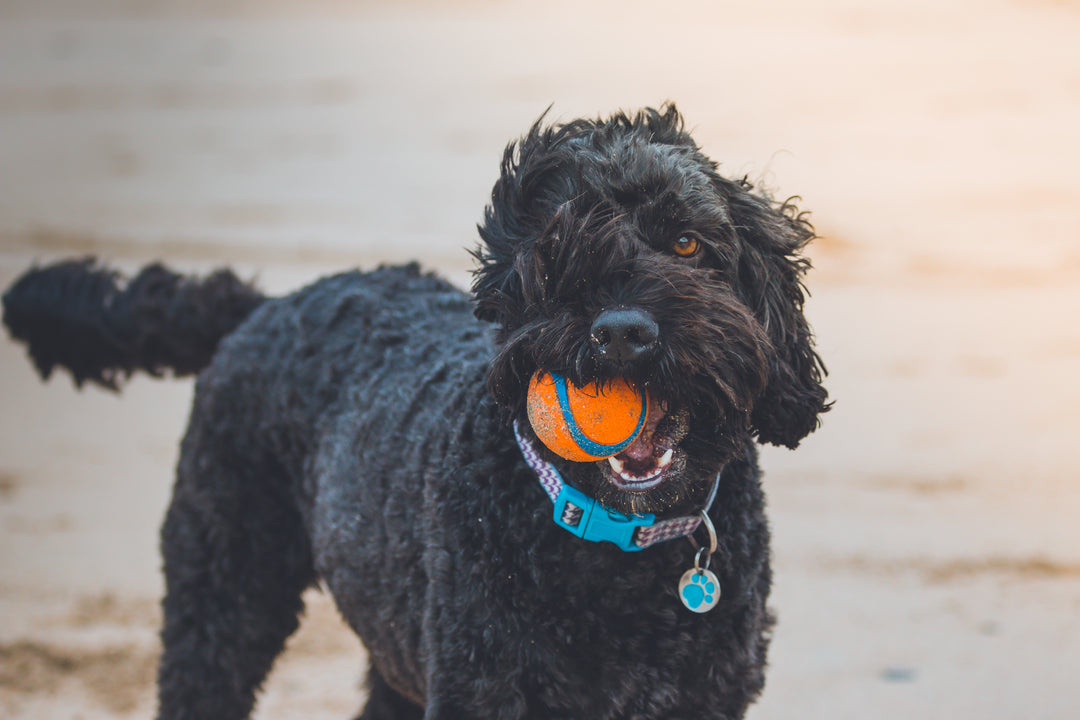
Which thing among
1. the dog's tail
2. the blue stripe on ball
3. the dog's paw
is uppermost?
the dog's tail

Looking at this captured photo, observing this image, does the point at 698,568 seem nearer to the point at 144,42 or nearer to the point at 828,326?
the point at 828,326

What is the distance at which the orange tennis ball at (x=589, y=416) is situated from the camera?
259 centimetres

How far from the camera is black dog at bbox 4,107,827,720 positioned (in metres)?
2.69

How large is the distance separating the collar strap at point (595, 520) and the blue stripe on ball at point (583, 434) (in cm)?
21

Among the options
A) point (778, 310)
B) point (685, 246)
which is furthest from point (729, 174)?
point (685, 246)

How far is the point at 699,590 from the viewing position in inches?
114

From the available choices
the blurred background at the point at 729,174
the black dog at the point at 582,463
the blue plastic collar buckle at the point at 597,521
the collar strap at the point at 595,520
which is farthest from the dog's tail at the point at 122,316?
the blue plastic collar buckle at the point at 597,521

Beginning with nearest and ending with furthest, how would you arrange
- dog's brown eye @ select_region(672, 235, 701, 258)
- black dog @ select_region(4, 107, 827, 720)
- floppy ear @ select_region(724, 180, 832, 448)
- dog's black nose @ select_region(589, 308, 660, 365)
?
dog's black nose @ select_region(589, 308, 660, 365), black dog @ select_region(4, 107, 827, 720), dog's brown eye @ select_region(672, 235, 701, 258), floppy ear @ select_region(724, 180, 832, 448)

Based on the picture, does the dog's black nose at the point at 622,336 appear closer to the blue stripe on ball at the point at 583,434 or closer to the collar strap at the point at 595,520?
the blue stripe on ball at the point at 583,434

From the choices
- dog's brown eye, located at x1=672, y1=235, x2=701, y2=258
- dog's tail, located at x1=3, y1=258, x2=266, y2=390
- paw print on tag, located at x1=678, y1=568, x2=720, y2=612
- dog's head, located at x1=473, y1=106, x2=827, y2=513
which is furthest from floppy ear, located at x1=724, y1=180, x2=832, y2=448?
dog's tail, located at x1=3, y1=258, x2=266, y2=390

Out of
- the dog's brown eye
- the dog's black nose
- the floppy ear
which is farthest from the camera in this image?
the floppy ear

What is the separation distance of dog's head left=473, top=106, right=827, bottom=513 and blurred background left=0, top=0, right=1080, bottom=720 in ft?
2.01

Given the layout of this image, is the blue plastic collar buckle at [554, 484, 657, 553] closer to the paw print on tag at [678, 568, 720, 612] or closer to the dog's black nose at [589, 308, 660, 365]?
the paw print on tag at [678, 568, 720, 612]

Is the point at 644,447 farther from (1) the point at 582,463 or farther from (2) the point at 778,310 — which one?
(2) the point at 778,310
